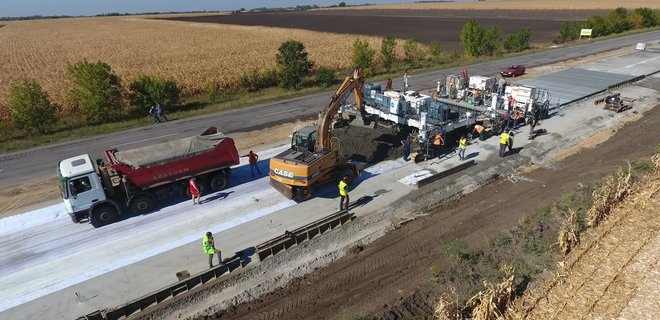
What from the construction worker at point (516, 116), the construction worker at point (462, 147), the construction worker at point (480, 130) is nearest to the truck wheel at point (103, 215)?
the construction worker at point (462, 147)

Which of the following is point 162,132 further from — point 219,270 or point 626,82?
point 626,82

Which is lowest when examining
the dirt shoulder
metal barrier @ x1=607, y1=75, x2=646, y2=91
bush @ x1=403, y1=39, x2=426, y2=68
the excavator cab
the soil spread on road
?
the soil spread on road

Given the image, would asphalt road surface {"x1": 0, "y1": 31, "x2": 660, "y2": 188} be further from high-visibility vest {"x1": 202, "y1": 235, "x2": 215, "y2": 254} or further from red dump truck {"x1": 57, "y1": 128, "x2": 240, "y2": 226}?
high-visibility vest {"x1": 202, "y1": 235, "x2": 215, "y2": 254}

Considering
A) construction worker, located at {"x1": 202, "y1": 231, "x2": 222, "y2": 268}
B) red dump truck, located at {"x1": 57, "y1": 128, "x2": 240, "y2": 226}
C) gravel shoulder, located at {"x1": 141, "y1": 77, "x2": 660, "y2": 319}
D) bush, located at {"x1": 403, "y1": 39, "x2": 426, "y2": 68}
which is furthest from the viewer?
bush, located at {"x1": 403, "y1": 39, "x2": 426, "y2": 68}

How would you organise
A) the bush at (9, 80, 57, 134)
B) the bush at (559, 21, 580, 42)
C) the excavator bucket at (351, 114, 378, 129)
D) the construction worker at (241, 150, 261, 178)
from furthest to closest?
the bush at (559, 21, 580, 42), the bush at (9, 80, 57, 134), the excavator bucket at (351, 114, 378, 129), the construction worker at (241, 150, 261, 178)

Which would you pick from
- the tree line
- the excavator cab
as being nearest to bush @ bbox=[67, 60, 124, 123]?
the tree line

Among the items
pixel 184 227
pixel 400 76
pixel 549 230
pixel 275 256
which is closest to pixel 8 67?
pixel 400 76
